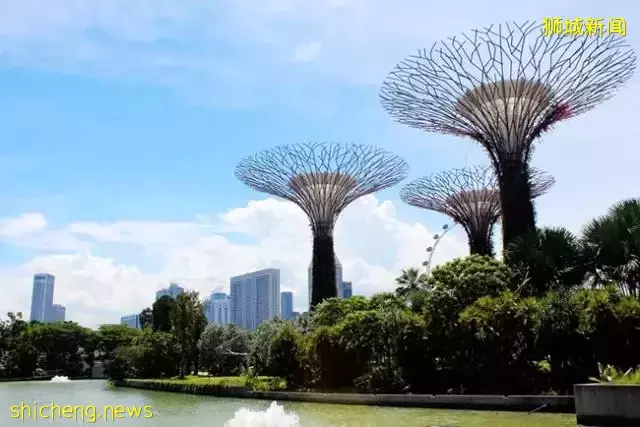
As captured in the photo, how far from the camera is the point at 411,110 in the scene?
29359 millimetres

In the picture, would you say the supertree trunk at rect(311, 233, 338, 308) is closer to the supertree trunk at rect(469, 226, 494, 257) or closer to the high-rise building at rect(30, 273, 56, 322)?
the supertree trunk at rect(469, 226, 494, 257)

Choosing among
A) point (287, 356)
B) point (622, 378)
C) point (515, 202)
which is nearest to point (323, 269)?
point (287, 356)

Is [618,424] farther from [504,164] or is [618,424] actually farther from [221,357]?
[221,357]

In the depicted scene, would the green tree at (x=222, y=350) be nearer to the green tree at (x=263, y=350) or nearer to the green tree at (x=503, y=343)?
the green tree at (x=263, y=350)

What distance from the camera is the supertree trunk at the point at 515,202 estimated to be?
28562 millimetres

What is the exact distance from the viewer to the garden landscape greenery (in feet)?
61.6

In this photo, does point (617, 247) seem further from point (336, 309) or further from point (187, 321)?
point (187, 321)

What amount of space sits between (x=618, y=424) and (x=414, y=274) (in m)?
26.8

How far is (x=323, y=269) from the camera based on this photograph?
142 ft

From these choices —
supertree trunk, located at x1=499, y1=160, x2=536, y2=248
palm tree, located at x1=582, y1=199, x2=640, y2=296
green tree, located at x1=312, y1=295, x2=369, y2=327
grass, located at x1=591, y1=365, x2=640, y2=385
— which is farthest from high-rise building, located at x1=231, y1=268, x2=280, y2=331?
grass, located at x1=591, y1=365, x2=640, y2=385

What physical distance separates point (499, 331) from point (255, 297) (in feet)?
305

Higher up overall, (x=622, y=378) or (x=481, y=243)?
(x=481, y=243)

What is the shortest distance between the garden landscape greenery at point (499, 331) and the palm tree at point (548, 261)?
0.12 feet

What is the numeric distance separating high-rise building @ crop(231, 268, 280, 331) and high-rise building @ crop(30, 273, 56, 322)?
1966 inches
